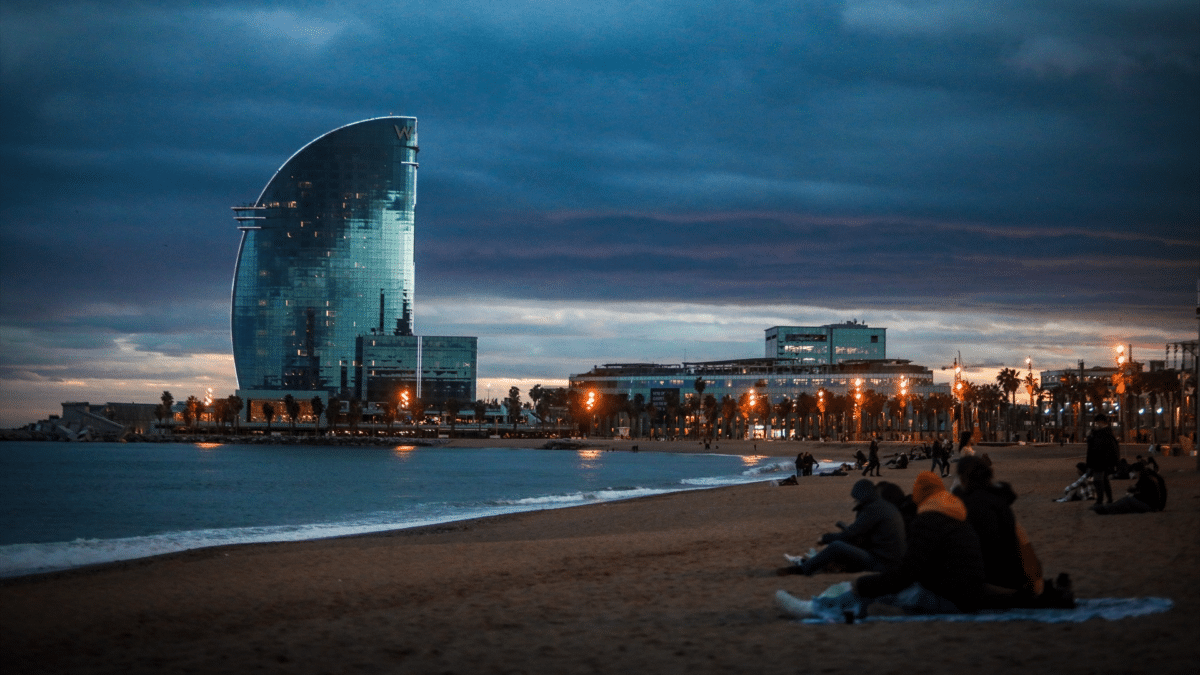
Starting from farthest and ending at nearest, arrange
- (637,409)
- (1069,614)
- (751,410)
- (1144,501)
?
1. (637,409)
2. (751,410)
3. (1144,501)
4. (1069,614)

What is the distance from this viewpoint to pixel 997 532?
8516 millimetres

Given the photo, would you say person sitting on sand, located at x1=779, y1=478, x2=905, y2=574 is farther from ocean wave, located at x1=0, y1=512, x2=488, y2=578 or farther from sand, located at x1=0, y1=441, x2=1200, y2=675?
ocean wave, located at x1=0, y1=512, x2=488, y2=578

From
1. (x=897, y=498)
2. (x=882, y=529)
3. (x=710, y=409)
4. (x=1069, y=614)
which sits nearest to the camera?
(x=1069, y=614)

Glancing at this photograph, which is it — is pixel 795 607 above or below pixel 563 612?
above

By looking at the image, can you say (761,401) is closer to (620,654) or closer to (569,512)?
(569,512)

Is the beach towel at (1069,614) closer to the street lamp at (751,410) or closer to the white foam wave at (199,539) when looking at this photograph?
the white foam wave at (199,539)

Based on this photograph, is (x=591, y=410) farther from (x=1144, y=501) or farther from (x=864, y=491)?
(x=864, y=491)

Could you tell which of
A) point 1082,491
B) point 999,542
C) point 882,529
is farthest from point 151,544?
point 999,542

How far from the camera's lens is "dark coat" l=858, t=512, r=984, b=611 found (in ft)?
27.1

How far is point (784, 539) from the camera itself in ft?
54.4

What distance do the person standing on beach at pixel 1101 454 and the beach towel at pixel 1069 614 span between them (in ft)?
30.9

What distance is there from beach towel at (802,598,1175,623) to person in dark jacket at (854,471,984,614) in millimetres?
132

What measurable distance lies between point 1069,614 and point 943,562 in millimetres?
1037

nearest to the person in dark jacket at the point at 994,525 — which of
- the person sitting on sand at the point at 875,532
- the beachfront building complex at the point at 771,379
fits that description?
the person sitting on sand at the point at 875,532
